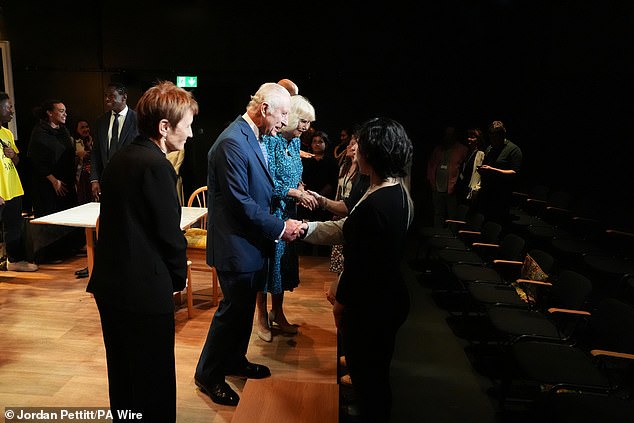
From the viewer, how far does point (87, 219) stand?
141 inches

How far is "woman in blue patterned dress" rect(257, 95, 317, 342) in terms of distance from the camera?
294cm

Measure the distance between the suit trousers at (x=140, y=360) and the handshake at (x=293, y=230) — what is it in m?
0.81

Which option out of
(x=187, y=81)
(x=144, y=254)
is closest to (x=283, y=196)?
(x=144, y=254)

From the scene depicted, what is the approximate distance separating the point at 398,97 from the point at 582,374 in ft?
17.6

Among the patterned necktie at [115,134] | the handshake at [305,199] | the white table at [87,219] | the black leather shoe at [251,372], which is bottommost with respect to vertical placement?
the black leather shoe at [251,372]

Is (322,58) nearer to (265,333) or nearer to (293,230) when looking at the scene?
(265,333)

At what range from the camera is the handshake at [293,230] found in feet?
8.08

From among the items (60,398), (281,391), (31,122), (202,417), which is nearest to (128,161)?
(281,391)

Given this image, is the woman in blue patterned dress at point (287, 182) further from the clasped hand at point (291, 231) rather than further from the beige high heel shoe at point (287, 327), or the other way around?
the clasped hand at point (291, 231)

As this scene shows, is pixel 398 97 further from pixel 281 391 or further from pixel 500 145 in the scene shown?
pixel 281 391

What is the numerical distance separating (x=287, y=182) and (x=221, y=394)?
126 cm

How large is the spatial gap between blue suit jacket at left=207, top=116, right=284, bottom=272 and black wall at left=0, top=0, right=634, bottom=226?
425 centimetres
